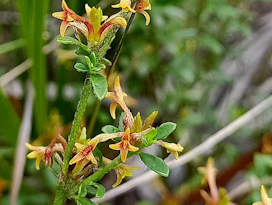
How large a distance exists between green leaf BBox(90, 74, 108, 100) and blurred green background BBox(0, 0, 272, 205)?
45 cm

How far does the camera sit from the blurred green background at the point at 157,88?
38.8 inches

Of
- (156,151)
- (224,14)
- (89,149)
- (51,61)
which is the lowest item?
(89,149)

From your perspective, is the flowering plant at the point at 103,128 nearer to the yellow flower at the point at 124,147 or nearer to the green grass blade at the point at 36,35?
the yellow flower at the point at 124,147

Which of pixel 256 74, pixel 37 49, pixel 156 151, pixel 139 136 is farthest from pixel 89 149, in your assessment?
pixel 256 74

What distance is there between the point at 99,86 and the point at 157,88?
71 cm

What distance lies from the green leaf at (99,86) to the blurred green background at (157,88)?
45 centimetres

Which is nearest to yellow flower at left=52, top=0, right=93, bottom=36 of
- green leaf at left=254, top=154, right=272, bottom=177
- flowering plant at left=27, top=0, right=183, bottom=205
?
flowering plant at left=27, top=0, right=183, bottom=205

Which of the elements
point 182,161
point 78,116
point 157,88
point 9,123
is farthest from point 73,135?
point 157,88

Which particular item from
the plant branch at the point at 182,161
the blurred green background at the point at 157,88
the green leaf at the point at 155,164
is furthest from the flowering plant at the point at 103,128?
the blurred green background at the point at 157,88

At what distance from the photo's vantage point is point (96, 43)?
448 millimetres

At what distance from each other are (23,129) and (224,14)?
0.48 meters

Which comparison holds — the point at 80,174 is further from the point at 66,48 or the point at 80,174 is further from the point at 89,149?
the point at 66,48

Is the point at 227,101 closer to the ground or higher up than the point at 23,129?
higher up

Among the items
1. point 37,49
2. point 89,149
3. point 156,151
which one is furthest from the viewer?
point 156,151
